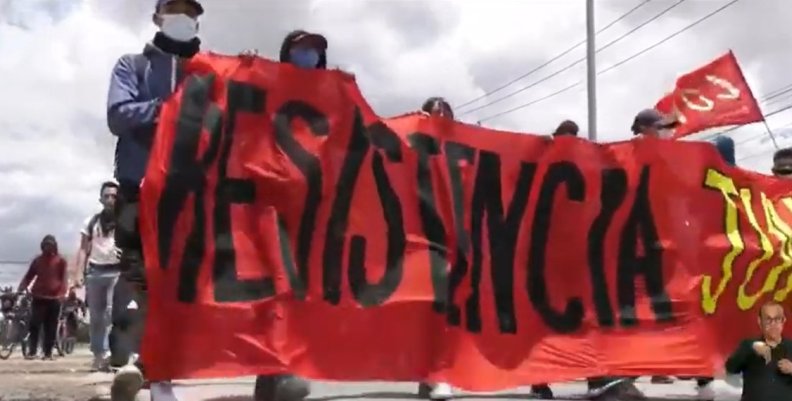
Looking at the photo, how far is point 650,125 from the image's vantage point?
6.70 meters

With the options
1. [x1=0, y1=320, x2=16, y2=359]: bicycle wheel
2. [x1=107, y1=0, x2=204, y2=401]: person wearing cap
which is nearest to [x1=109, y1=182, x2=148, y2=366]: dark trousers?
[x1=107, y1=0, x2=204, y2=401]: person wearing cap

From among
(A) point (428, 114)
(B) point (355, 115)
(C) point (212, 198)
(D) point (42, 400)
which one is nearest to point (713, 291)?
(A) point (428, 114)

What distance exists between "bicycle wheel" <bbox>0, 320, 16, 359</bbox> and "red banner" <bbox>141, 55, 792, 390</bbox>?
10.5m

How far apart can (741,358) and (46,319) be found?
9268mm

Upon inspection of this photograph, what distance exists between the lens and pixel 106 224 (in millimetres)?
8008

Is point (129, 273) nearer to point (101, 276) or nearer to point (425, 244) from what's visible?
point (425, 244)

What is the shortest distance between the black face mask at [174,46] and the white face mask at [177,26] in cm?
2

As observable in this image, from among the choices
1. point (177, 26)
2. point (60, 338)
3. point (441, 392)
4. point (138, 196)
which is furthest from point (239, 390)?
point (60, 338)

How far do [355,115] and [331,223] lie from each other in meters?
0.58

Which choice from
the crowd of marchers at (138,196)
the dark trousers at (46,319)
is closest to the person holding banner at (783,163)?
the crowd of marchers at (138,196)

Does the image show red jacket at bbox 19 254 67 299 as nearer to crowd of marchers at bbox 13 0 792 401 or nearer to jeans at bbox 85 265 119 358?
jeans at bbox 85 265 119 358

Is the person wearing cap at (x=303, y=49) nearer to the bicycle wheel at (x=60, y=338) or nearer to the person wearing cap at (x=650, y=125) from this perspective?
the person wearing cap at (x=650, y=125)

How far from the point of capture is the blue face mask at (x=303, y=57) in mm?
5441

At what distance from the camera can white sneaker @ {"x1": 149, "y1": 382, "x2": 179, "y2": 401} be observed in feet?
15.6
